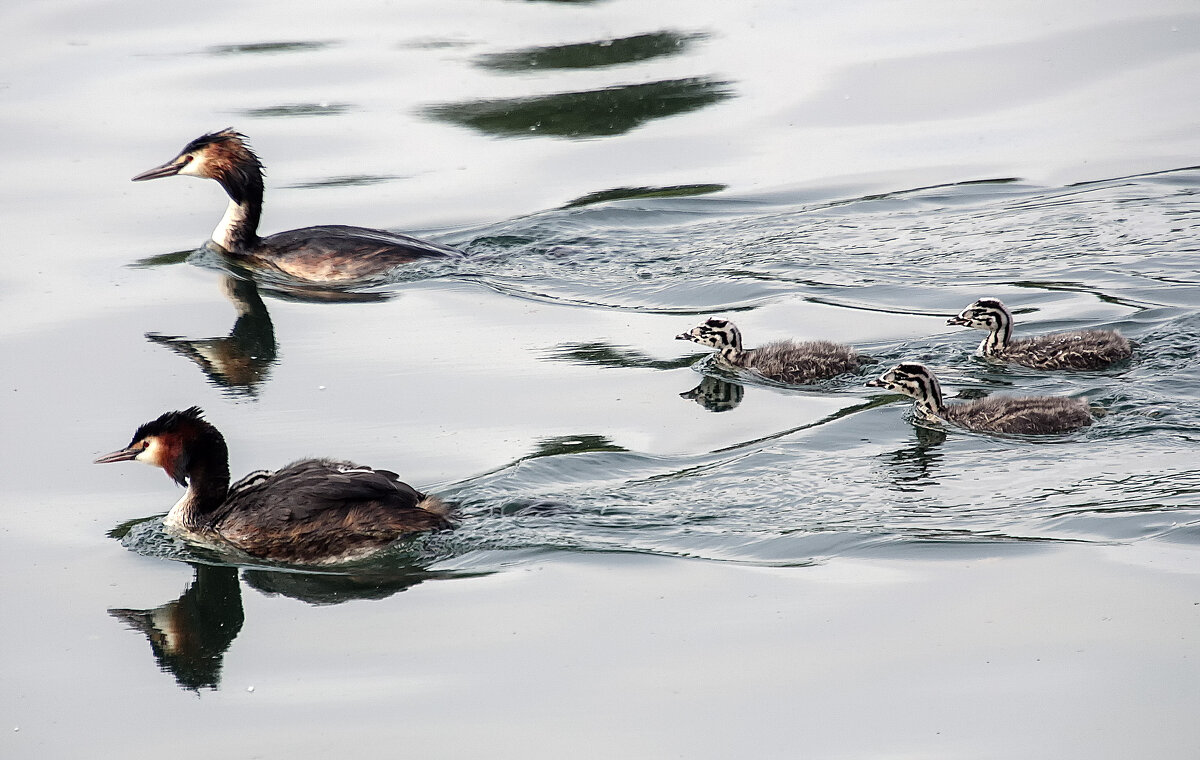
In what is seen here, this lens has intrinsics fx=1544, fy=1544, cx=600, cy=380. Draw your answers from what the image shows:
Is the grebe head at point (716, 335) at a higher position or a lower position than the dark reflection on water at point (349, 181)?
lower

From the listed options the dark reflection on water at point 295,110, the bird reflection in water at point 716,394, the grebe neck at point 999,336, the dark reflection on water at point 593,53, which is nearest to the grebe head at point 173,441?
the bird reflection in water at point 716,394

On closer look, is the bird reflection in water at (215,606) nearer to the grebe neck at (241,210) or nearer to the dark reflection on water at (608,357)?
the dark reflection on water at (608,357)

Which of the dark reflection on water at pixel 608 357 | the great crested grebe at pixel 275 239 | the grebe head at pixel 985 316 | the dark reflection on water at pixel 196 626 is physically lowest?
the dark reflection on water at pixel 196 626

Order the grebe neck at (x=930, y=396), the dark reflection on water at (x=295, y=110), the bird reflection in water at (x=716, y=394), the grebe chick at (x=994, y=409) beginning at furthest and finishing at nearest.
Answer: the dark reflection on water at (x=295, y=110) < the bird reflection in water at (x=716, y=394) < the grebe neck at (x=930, y=396) < the grebe chick at (x=994, y=409)

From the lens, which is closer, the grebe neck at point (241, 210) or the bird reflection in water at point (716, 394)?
the bird reflection in water at point (716, 394)

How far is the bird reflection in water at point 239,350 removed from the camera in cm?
934

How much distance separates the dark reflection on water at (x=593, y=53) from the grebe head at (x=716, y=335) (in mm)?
7433

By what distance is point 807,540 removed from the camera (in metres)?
7.01

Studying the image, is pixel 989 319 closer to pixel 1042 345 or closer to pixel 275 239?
pixel 1042 345

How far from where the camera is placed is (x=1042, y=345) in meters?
9.26


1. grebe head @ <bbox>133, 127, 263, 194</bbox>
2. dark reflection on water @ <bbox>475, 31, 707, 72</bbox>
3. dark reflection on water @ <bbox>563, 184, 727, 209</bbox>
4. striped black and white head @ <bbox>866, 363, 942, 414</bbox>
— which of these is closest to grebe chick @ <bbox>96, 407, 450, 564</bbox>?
Answer: striped black and white head @ <bbox>866, 363, 942, 414</bbox>

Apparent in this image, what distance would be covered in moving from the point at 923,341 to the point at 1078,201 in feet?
9.39

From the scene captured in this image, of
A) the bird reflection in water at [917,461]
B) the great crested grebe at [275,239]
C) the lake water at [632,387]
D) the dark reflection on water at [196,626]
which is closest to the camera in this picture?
the lake water at [632,387]

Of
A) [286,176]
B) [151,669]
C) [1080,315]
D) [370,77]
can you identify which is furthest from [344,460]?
[370,77]
